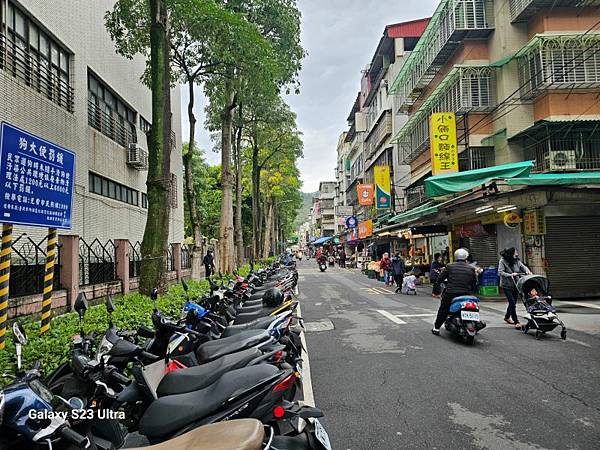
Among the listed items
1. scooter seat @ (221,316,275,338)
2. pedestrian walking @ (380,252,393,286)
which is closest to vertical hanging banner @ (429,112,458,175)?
pedestrian walking @ (380,252,393,286)

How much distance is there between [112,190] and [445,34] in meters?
15.1

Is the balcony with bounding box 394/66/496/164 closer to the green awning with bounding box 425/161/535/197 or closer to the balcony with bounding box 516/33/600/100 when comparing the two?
the balcony with bounding box 516/33/600/100

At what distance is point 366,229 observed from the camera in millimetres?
40188

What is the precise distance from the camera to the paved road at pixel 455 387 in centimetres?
408

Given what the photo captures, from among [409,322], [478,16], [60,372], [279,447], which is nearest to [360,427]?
[279,447]


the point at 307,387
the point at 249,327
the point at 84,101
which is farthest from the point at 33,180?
the point at 84,101

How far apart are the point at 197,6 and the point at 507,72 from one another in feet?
39.9

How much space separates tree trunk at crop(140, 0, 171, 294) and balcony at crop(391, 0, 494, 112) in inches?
521

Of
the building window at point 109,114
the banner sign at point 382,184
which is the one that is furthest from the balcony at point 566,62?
the banner sign at point 382,184

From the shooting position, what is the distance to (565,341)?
790 cm

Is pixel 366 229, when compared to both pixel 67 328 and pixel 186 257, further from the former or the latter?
pixel 67 328

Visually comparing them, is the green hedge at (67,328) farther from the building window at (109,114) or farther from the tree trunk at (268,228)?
the tree trunk at (268,228)

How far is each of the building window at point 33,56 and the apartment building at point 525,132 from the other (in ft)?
38.7

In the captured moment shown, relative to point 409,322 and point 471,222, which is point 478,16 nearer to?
point 471,222
